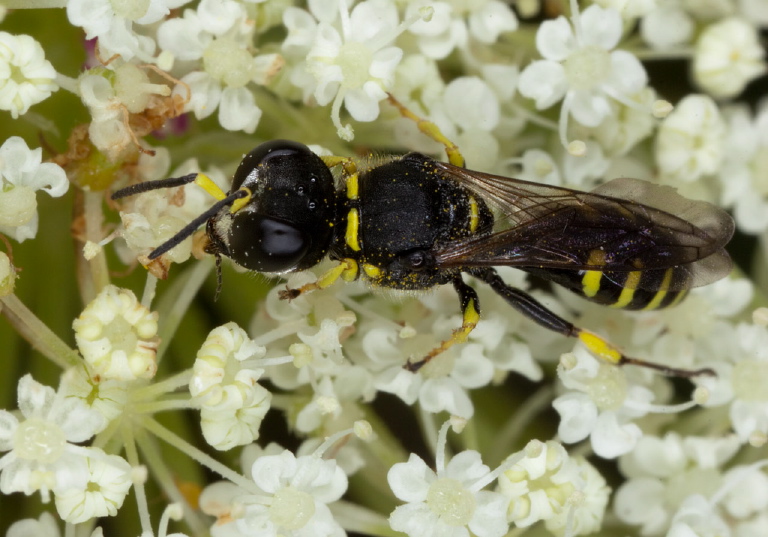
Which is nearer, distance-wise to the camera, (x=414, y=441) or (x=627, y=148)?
(x=627, y=148)

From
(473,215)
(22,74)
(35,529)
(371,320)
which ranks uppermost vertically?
(22,74)

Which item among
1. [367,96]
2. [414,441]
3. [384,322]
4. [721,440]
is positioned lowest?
[414,441]

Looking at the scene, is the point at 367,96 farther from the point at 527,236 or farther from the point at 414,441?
the point at 414,441

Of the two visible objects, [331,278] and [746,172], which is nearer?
[331,278]

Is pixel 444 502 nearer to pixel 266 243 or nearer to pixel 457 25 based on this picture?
pixel 266 243

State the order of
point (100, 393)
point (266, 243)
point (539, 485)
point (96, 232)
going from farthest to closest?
point (539, 485)
point (96, 232)
point (100, 393)
point (266, 243)

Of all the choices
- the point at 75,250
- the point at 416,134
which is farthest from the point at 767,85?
the point at 75,250

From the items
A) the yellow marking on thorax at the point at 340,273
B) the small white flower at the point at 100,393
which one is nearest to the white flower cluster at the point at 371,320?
the small white flower at the point at 100,393

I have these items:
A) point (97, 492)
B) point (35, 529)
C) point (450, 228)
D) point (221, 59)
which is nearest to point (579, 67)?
point (450, 228)
